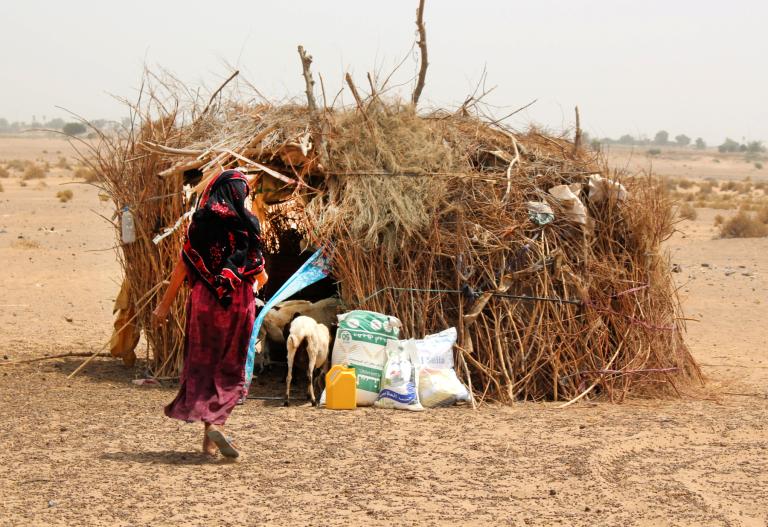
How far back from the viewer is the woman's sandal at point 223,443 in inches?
232

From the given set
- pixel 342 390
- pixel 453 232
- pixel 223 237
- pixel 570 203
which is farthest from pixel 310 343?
pixel 570 203

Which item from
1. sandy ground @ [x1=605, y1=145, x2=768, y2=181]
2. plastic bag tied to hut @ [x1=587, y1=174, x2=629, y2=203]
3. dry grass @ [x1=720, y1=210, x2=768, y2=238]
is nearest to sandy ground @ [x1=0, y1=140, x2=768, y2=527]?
plastic bag tied to hut @ [x1=587, y1=174, x2=629, y2=203]

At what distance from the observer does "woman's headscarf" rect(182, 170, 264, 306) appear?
5.94 meters

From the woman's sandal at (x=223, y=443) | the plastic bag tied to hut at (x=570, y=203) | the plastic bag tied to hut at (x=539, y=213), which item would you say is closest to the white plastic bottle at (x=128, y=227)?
the woman's sandal at (x=223, y=443)

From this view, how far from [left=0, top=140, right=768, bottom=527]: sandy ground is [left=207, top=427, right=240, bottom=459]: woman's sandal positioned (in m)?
0.09

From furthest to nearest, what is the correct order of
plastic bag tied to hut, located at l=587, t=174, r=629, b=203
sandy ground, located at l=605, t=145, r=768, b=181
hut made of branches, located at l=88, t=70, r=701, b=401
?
sandy ground, located at l=605, t=145, r=768, b=181, plastic bag tied to hut, located at l=587, t=174, r=629, b=203, hut made of branches, located at l=88, t=70, r=701, b=401

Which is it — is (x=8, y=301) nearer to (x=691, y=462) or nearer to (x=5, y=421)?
(x=5, y=421)

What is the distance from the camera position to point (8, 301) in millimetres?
13039

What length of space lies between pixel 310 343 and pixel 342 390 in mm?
420

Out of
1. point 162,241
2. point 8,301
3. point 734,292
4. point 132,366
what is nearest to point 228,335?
point 162,241

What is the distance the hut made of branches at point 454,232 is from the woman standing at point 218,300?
215 centimetres

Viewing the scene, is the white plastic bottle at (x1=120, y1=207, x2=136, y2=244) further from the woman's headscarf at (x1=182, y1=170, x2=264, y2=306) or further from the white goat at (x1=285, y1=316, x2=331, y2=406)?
the woman's headscarf at (x1=182, y1=170, x2=264, y2=306)

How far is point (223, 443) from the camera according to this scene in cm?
595

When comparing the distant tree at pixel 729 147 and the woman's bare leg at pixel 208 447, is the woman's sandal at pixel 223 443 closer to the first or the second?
the woman's bare leg at pixel 208 447
